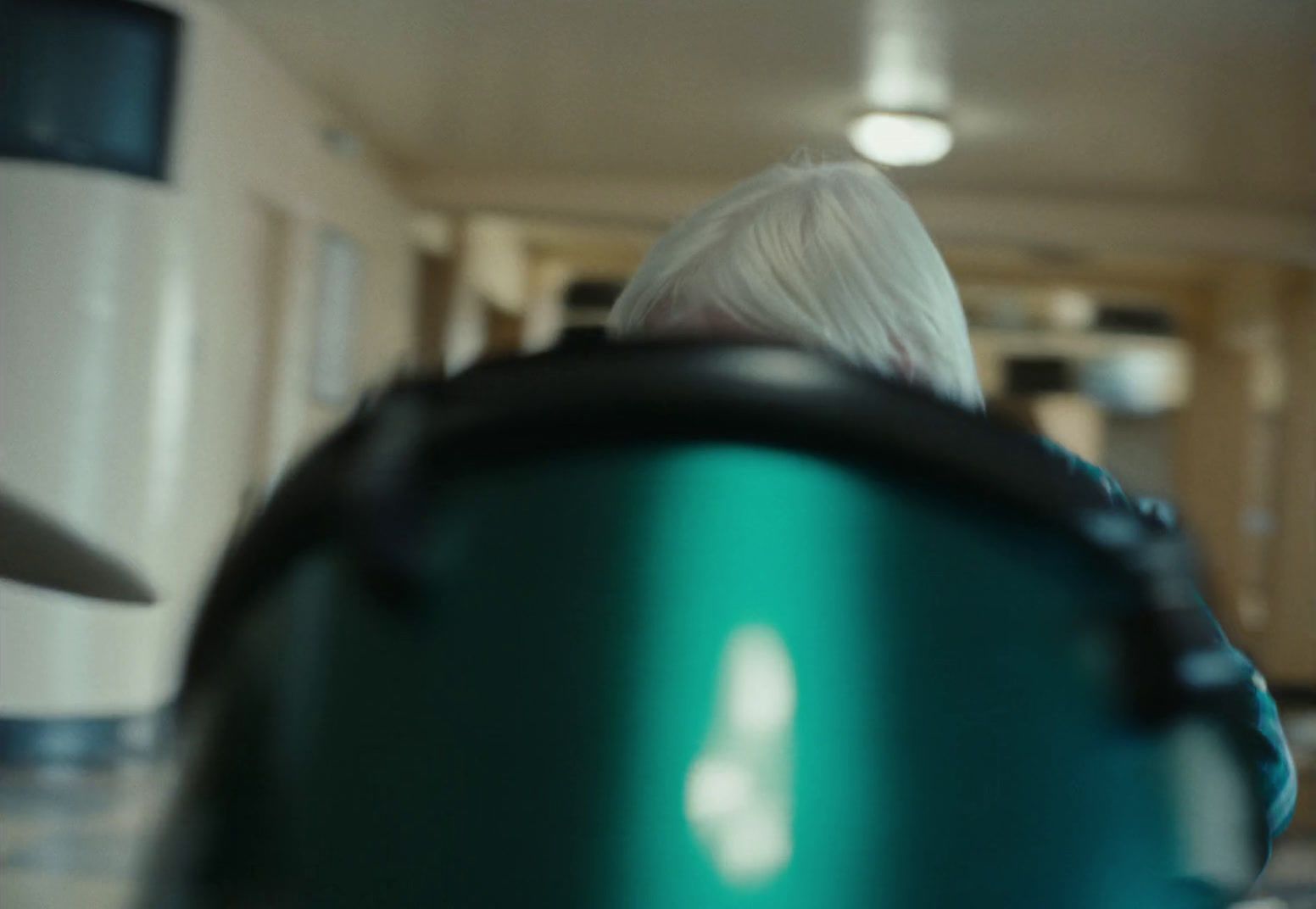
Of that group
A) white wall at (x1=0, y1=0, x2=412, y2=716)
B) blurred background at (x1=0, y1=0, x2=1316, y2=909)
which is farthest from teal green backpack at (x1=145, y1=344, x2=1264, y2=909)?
white wall at (x1=0, y1=0, x2=412, y2=716)

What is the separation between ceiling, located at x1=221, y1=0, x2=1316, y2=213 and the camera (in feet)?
18.5

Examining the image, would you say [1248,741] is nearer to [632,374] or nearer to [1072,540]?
[1072,540]

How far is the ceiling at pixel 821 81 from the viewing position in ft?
18.5

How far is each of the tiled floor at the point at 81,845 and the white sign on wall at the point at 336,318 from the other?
2.98m

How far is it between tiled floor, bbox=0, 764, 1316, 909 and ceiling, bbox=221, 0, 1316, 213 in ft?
9.76

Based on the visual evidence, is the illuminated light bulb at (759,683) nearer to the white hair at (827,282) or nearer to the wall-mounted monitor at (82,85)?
the white hair at (827,282)

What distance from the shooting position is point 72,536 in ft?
2.80

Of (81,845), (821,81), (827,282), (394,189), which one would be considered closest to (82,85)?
(81,845)

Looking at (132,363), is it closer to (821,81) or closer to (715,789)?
(821,81)

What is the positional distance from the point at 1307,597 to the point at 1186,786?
10170 mm

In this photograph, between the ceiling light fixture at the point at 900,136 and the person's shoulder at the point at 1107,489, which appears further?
the ceiling light fixture at the point at 900,136

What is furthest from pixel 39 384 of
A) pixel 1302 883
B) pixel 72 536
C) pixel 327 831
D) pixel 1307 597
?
pixel 1307 597

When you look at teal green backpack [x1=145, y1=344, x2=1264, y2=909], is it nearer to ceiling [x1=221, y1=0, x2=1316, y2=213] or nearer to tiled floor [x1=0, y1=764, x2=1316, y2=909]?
tiled floor [x1=0, y1=764, x2=1316, y2=909]

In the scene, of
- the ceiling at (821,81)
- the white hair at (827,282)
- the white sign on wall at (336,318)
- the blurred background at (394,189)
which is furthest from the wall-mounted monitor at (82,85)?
the white hair at (827,282)
